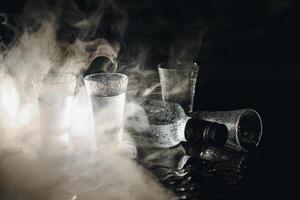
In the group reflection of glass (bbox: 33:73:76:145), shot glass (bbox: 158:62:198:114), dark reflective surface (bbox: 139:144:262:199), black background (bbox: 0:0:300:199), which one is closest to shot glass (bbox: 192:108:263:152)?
dark reflective surface (bbox: 139:144:262:199)

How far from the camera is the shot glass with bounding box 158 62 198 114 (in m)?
1.99

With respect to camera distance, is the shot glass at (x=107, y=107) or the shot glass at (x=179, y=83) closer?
the shot glass at (x=107, y=107)

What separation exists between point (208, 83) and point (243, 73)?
0.39 meters

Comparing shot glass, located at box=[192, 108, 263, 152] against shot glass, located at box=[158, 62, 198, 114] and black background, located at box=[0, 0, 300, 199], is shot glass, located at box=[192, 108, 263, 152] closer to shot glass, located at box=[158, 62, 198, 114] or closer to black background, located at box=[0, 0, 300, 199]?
shot glass, located at box=[158, 62, 198, 114]

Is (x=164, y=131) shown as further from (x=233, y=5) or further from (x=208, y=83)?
(x=233, y=5)

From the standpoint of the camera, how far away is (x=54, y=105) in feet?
5.41

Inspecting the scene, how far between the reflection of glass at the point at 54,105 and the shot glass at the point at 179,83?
522mm

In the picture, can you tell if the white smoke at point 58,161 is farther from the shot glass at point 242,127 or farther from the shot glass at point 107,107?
the shot glass at point 242,127

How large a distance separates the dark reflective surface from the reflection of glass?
1.27 ft

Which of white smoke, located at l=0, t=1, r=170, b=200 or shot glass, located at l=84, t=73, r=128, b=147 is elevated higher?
shot glass, located at l=84, t=73, r=128, b=147

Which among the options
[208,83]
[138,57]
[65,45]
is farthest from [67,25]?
[208,83]

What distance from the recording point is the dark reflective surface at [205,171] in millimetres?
1453

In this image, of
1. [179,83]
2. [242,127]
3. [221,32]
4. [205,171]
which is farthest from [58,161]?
[221,32]

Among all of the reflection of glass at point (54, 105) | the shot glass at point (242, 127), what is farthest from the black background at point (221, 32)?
the reflection of glass at point (54, 105)
